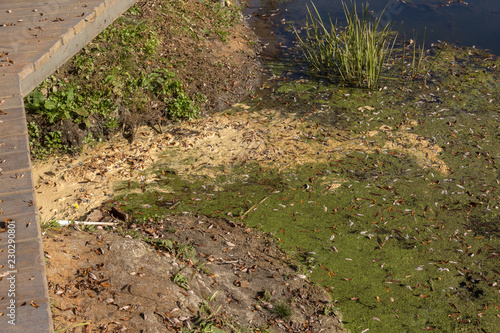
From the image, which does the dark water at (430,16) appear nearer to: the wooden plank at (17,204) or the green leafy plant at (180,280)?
the green leafy plant at (180,280)

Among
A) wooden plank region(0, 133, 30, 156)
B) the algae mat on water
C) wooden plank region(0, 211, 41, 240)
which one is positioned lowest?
the algae mat on water

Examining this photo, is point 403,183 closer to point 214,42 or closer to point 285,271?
point 285,271

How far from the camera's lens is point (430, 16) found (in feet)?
33.9

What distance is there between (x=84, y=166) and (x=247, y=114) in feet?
8.10

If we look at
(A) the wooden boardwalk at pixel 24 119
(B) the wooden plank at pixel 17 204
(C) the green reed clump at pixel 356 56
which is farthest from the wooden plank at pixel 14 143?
(C) the green reed clump at pixel 356 56

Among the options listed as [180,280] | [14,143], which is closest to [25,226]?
[14,143]

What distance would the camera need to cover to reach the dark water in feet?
31.1

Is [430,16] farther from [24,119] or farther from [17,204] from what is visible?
[17,204]

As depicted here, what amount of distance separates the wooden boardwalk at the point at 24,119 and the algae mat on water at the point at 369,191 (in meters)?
1.54

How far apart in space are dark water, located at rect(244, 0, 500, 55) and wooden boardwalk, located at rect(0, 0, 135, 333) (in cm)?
455

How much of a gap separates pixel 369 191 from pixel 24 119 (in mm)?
3687

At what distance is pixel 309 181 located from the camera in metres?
5.59

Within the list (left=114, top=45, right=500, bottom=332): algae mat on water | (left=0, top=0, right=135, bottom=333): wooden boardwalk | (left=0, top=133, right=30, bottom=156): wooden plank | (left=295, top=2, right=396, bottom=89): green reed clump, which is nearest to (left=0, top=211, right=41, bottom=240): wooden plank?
(left=0, top=0, right=135, bottom=333): wooden boardwalk

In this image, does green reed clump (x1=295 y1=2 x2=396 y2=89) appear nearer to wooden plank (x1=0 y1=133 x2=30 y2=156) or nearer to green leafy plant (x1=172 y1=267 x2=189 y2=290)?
wooden plank (x1=0 y1=133 x2=30 y2=156)
